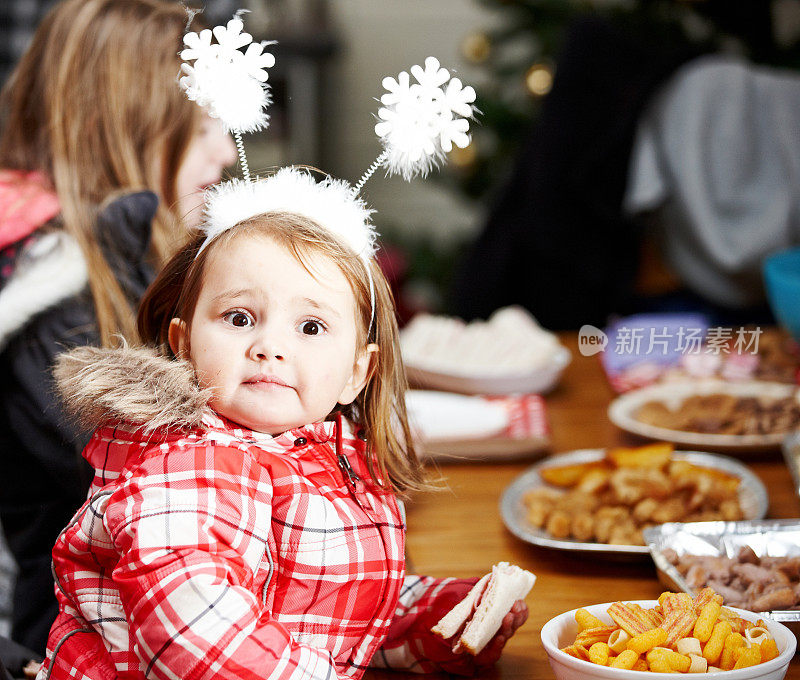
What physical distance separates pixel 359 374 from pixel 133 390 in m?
0.18

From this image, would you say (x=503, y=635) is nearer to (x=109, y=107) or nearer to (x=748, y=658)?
(x=748, y=658)

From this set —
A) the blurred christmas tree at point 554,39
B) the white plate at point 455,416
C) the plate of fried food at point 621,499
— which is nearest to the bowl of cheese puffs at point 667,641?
the plate of fried food at point 621,499

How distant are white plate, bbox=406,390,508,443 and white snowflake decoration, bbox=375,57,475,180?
2.07 ft

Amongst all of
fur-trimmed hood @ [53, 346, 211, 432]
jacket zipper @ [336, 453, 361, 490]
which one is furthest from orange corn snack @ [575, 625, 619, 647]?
fur-trimmed hood @ [53, 346, 211, 432]

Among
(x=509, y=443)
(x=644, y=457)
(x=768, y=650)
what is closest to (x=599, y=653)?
(x=768, y=650)

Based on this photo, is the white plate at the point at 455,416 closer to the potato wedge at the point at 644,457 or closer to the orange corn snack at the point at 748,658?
the potato wedge at the point at 644,457

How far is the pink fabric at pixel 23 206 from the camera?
3.89 feet

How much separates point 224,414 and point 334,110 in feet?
12.8

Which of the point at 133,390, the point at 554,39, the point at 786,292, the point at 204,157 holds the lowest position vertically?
the point at 786,292

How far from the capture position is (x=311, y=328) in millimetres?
711

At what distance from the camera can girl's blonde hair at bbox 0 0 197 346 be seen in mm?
1215

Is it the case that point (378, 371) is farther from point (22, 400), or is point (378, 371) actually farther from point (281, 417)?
point (22, 400)

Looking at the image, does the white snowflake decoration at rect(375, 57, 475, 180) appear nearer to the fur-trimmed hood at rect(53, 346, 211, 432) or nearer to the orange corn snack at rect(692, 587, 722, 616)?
the fur-trimmed hood at rect(53, 346, 211, 432)

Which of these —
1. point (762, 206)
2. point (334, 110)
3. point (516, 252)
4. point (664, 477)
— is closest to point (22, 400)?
point (664, 477)
